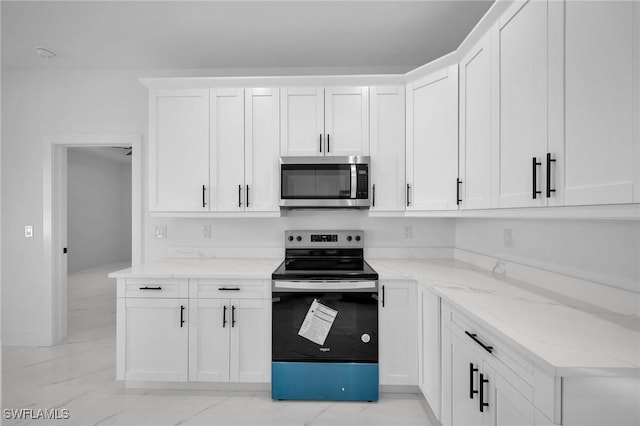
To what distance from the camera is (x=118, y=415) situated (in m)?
1.92

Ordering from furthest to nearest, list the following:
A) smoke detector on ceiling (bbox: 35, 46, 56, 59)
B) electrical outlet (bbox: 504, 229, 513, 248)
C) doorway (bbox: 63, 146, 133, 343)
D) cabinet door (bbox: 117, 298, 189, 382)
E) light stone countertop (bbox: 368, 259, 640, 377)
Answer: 1. doorway (bbox: 63, 146, 133, 343)
2. smoke detector on ceiling (bbox: 35, 46, 56, 59)
3. cabinet door (bbox: 117, 298, 189, 382)
4. electrical outlet (bbox: 504, 229, 513, 248)
5. light stone countertop (bbox: 368, 259, 640, 377)

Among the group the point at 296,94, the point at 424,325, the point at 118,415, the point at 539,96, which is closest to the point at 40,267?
the point at 118,415

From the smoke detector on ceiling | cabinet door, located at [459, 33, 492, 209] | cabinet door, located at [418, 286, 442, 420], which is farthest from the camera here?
the smoke detector on ceiling

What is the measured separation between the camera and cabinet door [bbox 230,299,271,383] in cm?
208

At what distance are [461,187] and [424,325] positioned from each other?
949 mm

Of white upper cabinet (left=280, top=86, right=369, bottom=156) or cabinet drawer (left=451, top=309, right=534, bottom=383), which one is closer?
cabinet drawer (left=451, top=309, right=534, bottom=383)

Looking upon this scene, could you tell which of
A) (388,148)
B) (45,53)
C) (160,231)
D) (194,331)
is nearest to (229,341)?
(194,331)

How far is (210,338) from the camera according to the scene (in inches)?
82.5

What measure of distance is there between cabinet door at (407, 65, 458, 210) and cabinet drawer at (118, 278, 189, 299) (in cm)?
181

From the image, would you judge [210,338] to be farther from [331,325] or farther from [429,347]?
[429,347]

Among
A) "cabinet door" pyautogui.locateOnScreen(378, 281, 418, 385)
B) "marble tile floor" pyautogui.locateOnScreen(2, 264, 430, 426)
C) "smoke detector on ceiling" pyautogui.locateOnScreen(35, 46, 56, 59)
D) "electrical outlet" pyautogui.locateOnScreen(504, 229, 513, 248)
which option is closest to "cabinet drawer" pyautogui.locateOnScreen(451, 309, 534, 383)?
"cabinet door" pyautogui.locateOnScreen(378, 281, 418, 385)

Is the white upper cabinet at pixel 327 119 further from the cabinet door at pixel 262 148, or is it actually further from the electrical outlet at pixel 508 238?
the electrical outlet at pixel 508 238

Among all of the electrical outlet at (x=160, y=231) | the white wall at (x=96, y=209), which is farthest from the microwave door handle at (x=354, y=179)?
the white wall at (x=96, y=209)

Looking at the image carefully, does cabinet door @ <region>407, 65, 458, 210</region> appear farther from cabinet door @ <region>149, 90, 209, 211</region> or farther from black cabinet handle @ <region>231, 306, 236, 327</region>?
cabinet door @ <region>149, 90, 209, 211</region>
